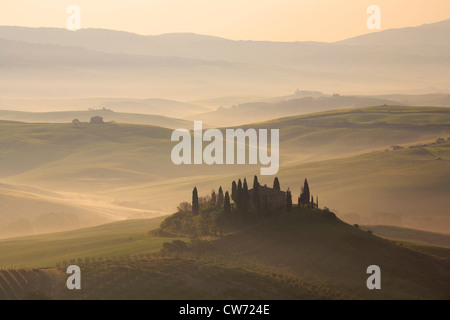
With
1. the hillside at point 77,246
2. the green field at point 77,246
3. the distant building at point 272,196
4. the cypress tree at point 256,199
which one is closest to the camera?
the hillside at point 77,246

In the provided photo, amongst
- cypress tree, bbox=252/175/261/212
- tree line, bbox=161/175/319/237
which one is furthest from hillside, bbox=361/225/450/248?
cypress tree, bbox=252/175/261/212

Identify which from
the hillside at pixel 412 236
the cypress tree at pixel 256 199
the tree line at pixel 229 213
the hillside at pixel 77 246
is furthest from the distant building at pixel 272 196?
the hillside at pixel 412 236

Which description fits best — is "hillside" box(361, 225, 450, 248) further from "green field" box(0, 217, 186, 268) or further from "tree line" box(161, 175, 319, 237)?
"green field" box(0, 217, 186, 268)

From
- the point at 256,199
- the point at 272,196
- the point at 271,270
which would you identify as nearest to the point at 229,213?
the point at 256,199

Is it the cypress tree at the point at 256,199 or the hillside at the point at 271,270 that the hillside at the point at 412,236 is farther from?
the cypress tree at the point at 256,199

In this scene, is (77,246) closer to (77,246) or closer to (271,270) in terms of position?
(77,246)
